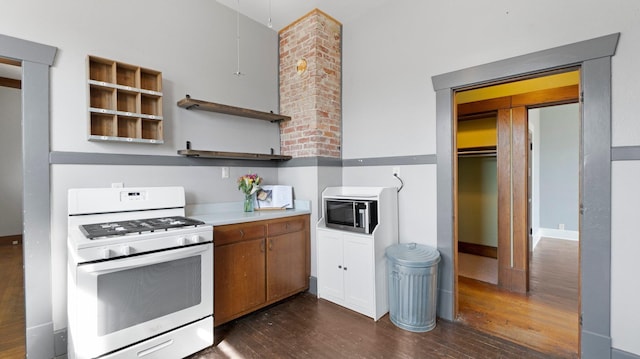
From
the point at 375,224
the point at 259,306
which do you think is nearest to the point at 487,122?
the point at 375,224

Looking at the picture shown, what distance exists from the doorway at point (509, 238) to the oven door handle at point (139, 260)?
8.38ft

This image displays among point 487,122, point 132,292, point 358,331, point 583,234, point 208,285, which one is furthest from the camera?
point 487,122

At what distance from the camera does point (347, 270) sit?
295 cm

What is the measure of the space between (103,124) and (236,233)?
1.47m

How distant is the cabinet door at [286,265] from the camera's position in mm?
2951

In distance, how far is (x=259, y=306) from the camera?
2.84m

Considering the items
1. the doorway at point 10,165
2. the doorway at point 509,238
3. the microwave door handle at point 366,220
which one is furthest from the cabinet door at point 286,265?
the doorway at point 10,165

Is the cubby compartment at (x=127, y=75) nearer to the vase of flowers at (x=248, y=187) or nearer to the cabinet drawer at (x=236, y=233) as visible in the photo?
the vase of flowers at (x=248, y=187)

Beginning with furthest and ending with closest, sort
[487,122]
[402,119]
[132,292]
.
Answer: [487,122]
[402,119]
[132,292]

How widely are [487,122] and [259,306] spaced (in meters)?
4.06

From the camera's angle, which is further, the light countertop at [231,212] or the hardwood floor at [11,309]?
the light countertop at [231,212]

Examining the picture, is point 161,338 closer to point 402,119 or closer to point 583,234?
point 402,119

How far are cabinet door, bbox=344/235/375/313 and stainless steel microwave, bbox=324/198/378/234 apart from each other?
119 millimetres

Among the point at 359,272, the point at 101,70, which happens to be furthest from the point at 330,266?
the point at 101,70
